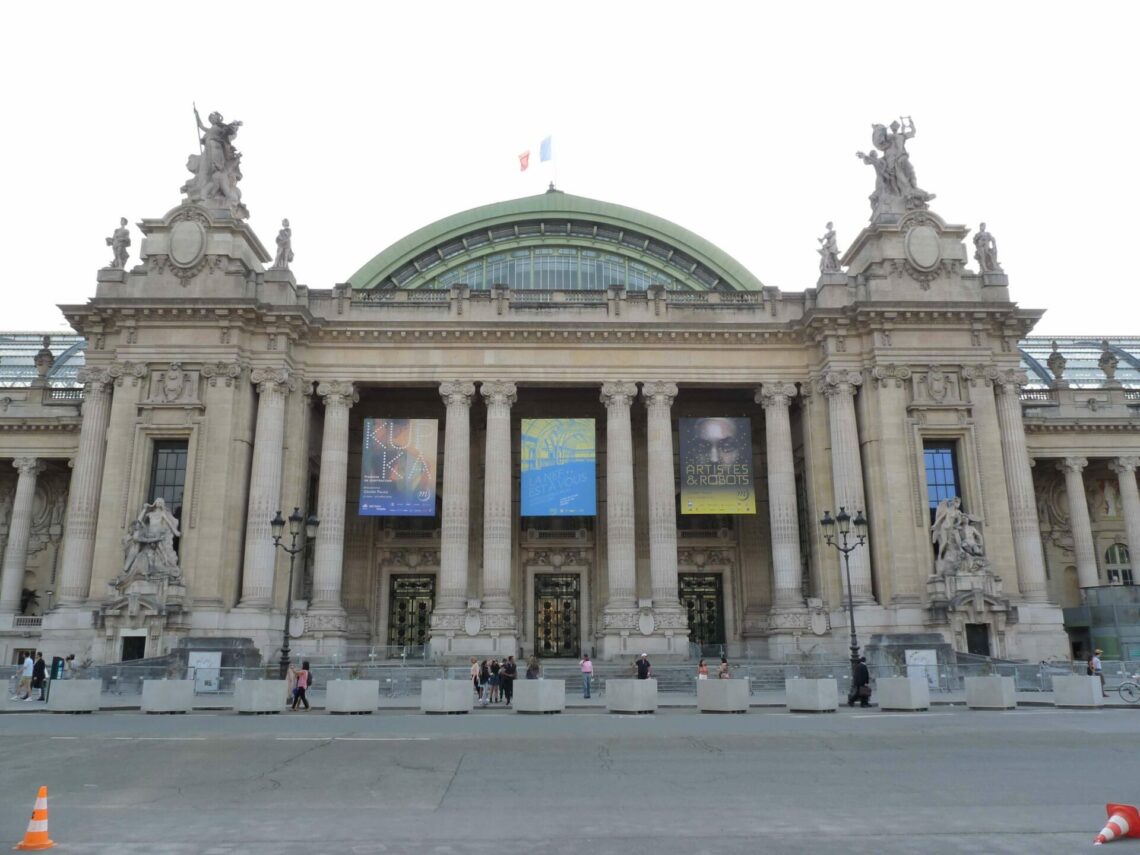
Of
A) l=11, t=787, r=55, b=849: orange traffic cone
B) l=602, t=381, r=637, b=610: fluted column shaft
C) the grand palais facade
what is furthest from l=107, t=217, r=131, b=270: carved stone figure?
l=11, t=787, r=55, b=849: orange traffic cone

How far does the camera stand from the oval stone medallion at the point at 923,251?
38.2 metres

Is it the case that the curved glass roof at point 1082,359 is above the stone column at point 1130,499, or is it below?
above

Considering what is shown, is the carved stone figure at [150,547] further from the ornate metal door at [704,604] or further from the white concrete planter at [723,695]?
the ornate metal door at [704,604]

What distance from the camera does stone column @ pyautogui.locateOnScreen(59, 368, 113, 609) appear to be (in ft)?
113

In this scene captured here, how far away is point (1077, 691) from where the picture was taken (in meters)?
22.8

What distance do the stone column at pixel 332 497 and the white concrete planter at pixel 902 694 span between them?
2215 cm

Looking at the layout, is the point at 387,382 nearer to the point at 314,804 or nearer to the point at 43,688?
the point at 43,688

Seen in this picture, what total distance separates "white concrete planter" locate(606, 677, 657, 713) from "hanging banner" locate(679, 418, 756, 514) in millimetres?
15717

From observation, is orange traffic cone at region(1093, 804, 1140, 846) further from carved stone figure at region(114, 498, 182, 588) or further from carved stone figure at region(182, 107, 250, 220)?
carved stone figure at region(182, 107, 250, 220)

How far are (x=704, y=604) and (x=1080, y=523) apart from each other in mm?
19856

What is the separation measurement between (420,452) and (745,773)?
27021 millimetres

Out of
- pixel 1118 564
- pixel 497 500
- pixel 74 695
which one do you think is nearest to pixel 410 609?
pixel 497 500

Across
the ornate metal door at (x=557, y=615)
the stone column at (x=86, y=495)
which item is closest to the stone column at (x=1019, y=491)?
the ornate metal door at (x=557, y=615)

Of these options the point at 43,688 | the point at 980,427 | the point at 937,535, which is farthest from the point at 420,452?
the point at 980,427
